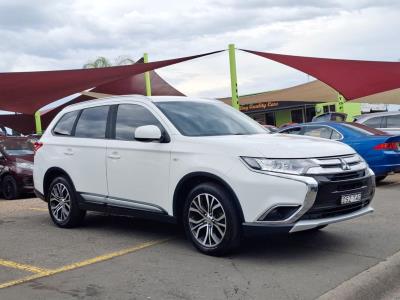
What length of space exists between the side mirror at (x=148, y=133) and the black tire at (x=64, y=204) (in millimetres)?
1808

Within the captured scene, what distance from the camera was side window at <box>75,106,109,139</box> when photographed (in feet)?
Answer: 24.0

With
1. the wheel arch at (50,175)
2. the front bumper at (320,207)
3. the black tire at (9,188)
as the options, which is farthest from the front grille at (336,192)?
the black tire at (9,188)

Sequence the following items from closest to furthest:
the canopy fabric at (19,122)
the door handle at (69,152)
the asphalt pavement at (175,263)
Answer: the asphalt pavement at (175,263) < the door handle at (69,152) < the canopy fabric at (19,122)

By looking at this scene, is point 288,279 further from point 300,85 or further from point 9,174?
point 300,85

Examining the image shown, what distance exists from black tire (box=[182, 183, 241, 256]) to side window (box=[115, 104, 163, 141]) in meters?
1.20

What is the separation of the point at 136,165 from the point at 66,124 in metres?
1.94

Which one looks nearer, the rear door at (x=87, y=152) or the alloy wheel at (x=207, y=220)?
the alloy wheel at (x=207, y=220)

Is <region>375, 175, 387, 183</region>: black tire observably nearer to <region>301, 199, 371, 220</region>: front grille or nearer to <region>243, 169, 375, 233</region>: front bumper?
<region>301, 199, 371, 220</region>: front grille

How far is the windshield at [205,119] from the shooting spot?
6465mm

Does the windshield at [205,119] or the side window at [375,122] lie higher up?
the windshield at [205,119]

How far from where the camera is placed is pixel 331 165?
5.63m

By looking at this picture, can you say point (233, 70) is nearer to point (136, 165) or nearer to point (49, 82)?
point (49, 82)

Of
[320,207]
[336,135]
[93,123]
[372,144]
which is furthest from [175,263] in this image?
[336,135]

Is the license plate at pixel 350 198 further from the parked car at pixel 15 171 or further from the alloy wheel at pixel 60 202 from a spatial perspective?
the parked car at pixel 15 171
